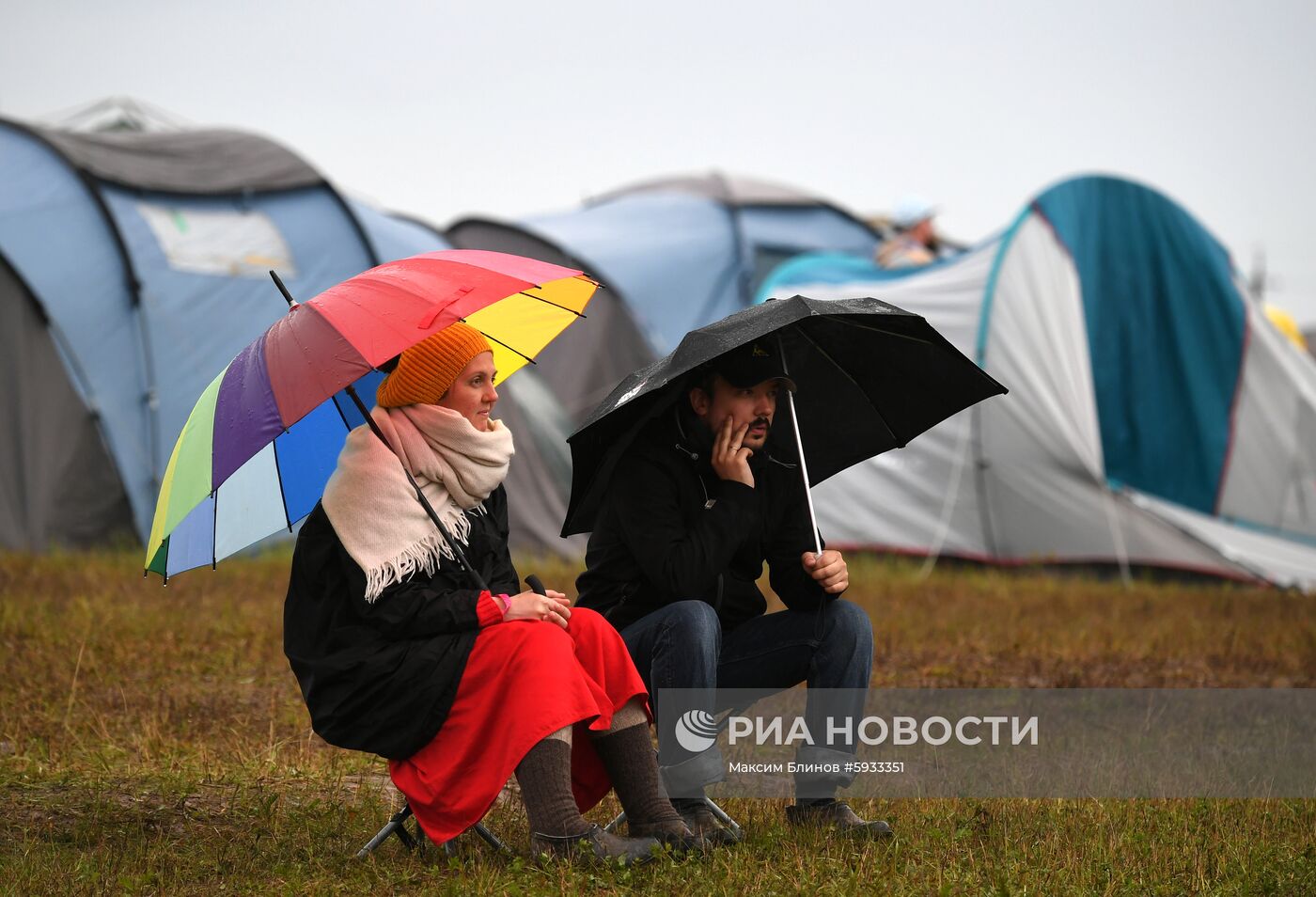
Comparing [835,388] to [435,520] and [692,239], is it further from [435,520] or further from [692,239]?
[692,239]

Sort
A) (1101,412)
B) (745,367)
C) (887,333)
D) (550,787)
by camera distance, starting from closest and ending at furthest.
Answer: (550,787) < (745,367) < (887,333) < (1101,412)

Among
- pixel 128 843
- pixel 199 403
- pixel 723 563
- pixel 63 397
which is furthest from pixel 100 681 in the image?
pixel 63 397

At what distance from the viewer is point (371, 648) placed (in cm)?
332

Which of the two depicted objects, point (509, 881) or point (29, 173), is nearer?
point (509, 881)

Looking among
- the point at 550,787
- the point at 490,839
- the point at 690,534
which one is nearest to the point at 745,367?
the point at 690,534

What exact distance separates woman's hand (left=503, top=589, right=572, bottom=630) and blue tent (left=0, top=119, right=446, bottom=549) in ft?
18.8

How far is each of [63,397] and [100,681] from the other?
3565 mm

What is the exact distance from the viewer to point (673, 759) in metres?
3.51

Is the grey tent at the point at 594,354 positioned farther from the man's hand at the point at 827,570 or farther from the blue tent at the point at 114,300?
the man's hand at the point at 827,570

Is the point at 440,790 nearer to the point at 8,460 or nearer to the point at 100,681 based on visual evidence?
the point at 100,681

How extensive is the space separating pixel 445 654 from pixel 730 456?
2.66 ft

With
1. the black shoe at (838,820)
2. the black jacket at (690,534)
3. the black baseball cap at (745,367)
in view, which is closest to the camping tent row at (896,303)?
the black jacket at (690,534)

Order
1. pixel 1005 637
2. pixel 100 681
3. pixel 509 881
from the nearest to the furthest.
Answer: pixel 509 881 < pixel 100 681 < pixel 1005 637

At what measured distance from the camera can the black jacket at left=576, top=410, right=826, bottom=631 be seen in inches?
A: 140
